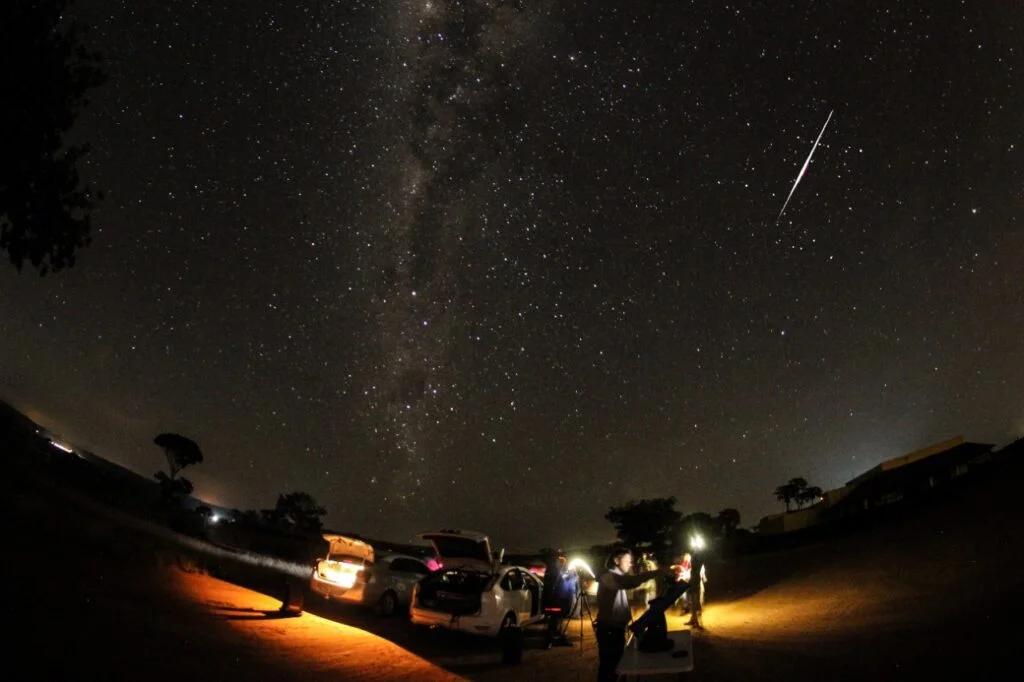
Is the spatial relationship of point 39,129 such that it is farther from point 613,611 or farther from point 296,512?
point 296,512

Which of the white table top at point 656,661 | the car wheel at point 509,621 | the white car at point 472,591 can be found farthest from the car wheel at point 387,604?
the white table top at point 656,661

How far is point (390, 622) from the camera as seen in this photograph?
15.6 meters

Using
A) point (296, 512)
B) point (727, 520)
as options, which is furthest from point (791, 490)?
point (296, 512)

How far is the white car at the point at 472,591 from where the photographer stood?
1240cm

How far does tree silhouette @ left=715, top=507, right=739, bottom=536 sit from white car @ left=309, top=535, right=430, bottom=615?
6805 cm

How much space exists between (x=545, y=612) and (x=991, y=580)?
9768 mm

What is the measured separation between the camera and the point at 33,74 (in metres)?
12.5

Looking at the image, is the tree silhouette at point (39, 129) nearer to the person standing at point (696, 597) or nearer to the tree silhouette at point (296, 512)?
the person standing at point (696, 597)

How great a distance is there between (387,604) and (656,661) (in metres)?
12.2

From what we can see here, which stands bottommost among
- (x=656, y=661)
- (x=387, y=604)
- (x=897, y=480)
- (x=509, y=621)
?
(x=656, y=661)

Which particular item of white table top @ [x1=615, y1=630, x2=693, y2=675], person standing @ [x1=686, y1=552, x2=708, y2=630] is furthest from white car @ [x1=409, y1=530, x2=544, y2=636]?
white table top @ [x1=615, y1=630, x2=693, y2=675]

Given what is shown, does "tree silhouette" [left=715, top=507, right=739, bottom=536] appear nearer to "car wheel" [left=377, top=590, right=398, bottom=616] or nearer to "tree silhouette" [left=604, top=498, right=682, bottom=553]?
"tree silhouette" [left=604, top=498, right=682, bottom=553]

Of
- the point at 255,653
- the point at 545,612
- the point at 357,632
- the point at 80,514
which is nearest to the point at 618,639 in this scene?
the point at 255,653

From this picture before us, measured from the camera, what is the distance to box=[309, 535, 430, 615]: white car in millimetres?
16094
